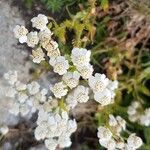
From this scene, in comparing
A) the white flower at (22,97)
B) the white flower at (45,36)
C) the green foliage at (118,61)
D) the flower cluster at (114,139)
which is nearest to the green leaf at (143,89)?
the green foliage at (118,61)

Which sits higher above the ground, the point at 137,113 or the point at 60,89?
the point at 60,89

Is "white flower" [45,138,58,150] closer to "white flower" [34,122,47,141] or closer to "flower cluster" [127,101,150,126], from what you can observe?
"white flower" [34,122,47,141]

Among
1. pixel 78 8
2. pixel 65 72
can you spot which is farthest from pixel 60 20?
pixel 65 72

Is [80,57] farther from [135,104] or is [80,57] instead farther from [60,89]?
[135,104]

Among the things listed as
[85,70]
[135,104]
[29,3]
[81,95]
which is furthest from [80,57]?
[135,104]

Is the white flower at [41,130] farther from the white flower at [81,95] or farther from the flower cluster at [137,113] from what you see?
the flower cluster at [137,113]

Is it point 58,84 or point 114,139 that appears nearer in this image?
point 58,84
